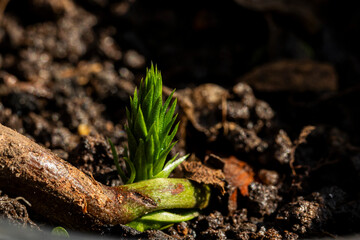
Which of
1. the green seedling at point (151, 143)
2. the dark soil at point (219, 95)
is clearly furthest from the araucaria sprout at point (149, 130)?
the dark soil at point (219, 95)

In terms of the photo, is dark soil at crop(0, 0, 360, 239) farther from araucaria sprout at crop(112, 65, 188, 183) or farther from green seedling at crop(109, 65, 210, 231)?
araucaria sprout at crop(112, 65, 188, 183)

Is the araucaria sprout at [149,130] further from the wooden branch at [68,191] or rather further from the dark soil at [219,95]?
the dark soil at [219,95]

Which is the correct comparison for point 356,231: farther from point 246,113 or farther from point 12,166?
point 12,166

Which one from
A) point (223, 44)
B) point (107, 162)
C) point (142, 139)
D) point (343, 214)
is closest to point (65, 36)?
point (223, 44)

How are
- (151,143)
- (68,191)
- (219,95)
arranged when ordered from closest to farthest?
(68,191) < (151,143) < (219,95)

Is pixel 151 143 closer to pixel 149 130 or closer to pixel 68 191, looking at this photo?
pixel 149 130

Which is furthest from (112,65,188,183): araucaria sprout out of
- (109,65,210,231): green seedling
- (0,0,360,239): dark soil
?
(0,0,360,239): dark soil

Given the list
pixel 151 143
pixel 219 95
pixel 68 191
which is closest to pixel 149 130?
pixel 151 143
